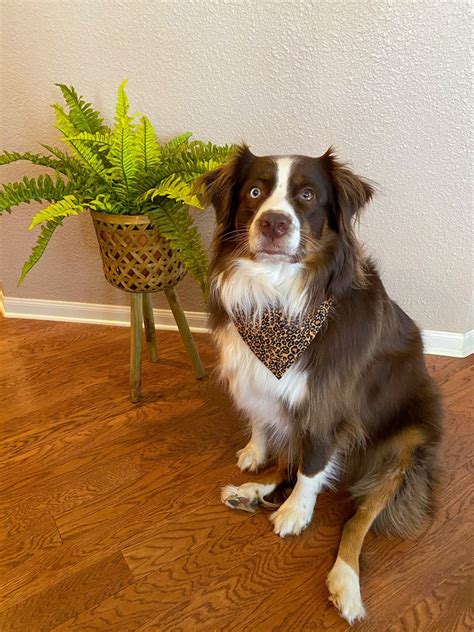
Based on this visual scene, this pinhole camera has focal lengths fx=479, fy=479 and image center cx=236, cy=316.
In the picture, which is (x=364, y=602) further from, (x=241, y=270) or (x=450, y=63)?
(x=450, y=63)

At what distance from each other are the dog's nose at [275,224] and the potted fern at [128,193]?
18.9 inches

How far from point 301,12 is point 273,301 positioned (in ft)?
4.12

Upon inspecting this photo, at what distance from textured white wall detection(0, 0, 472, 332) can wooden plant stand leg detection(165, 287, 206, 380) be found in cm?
45

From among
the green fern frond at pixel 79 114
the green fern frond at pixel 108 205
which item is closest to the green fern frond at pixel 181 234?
the green fern frond at pixel 108 205

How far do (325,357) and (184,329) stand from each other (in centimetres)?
89

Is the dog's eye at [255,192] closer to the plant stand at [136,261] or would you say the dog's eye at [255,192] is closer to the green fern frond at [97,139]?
the plant stand at [136,261]

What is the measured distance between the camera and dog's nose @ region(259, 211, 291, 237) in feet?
3.81

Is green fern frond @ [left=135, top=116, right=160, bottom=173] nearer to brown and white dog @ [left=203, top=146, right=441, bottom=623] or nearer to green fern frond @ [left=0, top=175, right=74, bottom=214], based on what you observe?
green fern frond @ [left=0, top=175, right=74, bottom=214]

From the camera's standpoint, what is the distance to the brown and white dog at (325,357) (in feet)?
4.07

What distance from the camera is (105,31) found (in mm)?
2041

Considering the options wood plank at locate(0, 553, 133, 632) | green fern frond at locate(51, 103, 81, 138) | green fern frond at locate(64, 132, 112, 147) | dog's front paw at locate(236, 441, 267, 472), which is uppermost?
green fern frond at locate(51, 103, 81, 138)

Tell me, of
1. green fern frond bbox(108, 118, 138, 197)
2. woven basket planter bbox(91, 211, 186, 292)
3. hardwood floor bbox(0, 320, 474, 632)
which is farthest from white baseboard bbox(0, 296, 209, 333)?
green fern frond bbox(108, 118, 138, 197)

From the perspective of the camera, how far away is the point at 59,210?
1.63 m

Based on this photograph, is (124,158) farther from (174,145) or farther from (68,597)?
(68,597)
